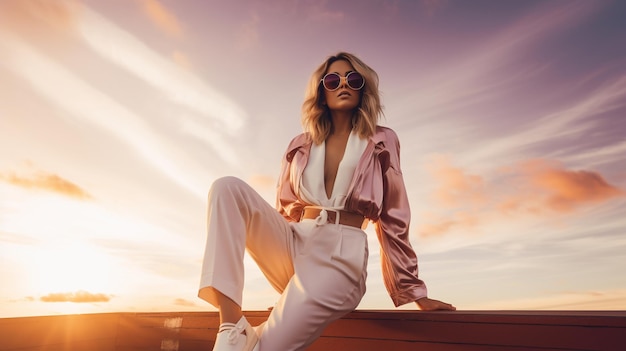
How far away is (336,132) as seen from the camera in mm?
3184

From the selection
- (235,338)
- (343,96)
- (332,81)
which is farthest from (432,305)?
(332,81)

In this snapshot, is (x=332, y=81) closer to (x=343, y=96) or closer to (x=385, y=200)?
(x=343, y=96)

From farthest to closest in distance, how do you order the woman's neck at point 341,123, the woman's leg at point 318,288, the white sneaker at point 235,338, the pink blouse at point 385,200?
the woman's neck at point 341,123, the pink blouse at point 385,200, the woman's leg at point 318,288, the white sneaker at point 235,338

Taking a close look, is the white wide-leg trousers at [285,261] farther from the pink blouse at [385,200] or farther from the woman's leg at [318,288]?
the pink blouse at [385,200]

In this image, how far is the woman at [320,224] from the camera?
2227 millimetres

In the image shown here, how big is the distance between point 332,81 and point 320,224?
103cm

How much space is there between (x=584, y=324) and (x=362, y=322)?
3.68ft

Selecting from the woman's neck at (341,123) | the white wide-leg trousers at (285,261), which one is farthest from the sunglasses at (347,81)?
the white wide-leg trousers at (285,261)

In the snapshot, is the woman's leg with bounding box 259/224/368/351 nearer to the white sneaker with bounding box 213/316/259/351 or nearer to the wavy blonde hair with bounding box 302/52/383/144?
the white sneaker with bounding box 213/316/259/351

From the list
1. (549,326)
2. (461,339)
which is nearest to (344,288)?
(461,339)

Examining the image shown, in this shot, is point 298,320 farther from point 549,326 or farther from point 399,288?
point 549,326

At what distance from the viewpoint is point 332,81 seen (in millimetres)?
3150

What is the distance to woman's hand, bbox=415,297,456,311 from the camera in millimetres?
2838

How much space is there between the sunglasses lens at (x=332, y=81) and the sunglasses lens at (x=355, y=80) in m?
0.06
